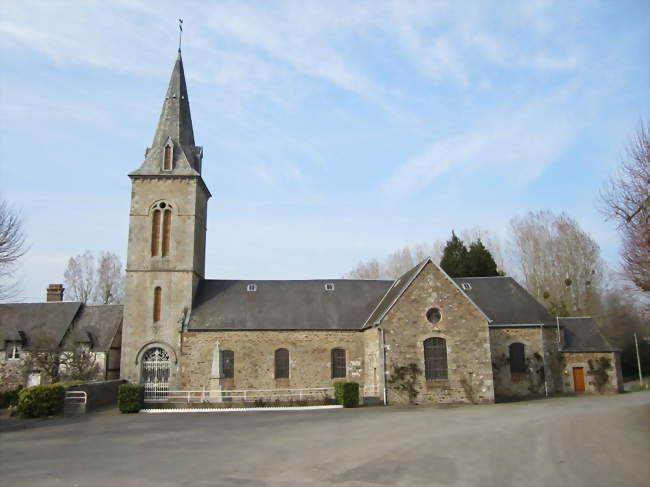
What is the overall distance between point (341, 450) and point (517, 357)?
1832 cm

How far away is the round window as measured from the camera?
963 inches

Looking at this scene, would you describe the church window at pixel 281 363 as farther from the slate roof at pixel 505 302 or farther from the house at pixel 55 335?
the slate roof at pixel 505 302

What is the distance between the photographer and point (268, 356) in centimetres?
2672

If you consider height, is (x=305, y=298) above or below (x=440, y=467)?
above

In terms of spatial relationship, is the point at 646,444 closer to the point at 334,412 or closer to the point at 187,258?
the point at 334,412

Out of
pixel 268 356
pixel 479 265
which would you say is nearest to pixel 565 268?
pixel 479 265

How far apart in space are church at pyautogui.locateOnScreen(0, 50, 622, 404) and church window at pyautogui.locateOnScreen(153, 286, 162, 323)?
5cm

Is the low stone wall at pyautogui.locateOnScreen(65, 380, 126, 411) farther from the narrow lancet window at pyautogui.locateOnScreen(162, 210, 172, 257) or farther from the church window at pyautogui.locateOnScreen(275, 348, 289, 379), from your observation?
the church window at pyautogui.locateOnScreen(275, 348, 289, 379)

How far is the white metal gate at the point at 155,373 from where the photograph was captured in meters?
26.2

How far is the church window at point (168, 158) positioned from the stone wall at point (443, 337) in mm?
14618

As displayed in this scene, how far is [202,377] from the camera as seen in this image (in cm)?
2617

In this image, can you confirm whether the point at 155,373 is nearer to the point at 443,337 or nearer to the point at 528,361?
the point at 443,337

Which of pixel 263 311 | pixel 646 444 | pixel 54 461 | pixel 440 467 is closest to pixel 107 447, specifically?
pixel 54 461

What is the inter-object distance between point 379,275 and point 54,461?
46.2 m
